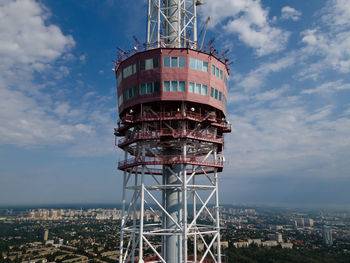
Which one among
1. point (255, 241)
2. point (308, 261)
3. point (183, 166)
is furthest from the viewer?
point (255, 241)

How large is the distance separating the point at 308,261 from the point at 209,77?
323 ft

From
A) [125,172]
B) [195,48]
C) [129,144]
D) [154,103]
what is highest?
[195,48]

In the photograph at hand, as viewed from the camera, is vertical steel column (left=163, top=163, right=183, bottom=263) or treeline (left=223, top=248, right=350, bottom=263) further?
treeline (left=223, top=248, right=350, bottom=263)

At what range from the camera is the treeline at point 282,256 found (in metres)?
101

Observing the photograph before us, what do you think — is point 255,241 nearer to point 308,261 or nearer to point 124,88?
point 308,261

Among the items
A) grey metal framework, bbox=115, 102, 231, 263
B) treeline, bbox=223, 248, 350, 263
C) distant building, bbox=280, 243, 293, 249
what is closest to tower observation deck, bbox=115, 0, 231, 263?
grey metal framework, bbox=115, 102, 231, 263

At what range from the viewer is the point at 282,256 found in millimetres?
107812

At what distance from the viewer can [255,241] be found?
5684 inches

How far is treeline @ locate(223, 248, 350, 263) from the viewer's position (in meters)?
101

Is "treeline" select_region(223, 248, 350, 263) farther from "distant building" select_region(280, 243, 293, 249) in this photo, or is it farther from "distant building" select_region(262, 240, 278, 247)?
"distant building" select_region(262, 240, 278, 247)

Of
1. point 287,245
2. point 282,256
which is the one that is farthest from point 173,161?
point 287,245

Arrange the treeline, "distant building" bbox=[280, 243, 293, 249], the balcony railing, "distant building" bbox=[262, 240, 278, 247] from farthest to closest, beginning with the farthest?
1. "distant building" bbox=[262, 240, 278, 247]
2. "distant building" bbox=[280, 243, 293, 249]
3. the treeline
4. the balcony railing

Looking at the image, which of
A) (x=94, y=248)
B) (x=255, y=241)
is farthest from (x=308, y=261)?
(x=94, y=248)

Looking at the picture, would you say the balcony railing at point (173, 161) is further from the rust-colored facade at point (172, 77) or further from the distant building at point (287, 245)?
the distant building at point (287, 245)
